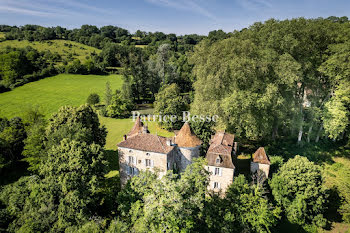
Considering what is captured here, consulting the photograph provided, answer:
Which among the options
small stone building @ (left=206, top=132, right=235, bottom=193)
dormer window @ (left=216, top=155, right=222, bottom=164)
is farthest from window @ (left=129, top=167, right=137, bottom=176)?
dormer window @ (left=216, top=155, right=222, bottom=164)

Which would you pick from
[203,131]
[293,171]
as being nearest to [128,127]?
[203,131]

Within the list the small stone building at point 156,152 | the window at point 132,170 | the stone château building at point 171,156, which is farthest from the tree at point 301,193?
the window at point 132,170

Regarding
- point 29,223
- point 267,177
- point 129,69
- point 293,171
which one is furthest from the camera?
point 129,69

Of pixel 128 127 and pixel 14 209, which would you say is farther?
pixel 128 127

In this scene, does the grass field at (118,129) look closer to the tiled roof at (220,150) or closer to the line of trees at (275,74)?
the line of trees at (275,74)

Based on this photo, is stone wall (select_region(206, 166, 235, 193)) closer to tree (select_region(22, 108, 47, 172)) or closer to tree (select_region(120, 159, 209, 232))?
tree (select_region(120, 159, 209, 232))

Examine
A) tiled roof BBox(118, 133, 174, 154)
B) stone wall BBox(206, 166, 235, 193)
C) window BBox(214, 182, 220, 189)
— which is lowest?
window BBox(214, 182, 220, 189)

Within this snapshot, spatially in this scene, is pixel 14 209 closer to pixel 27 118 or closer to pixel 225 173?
pixel 27 118
